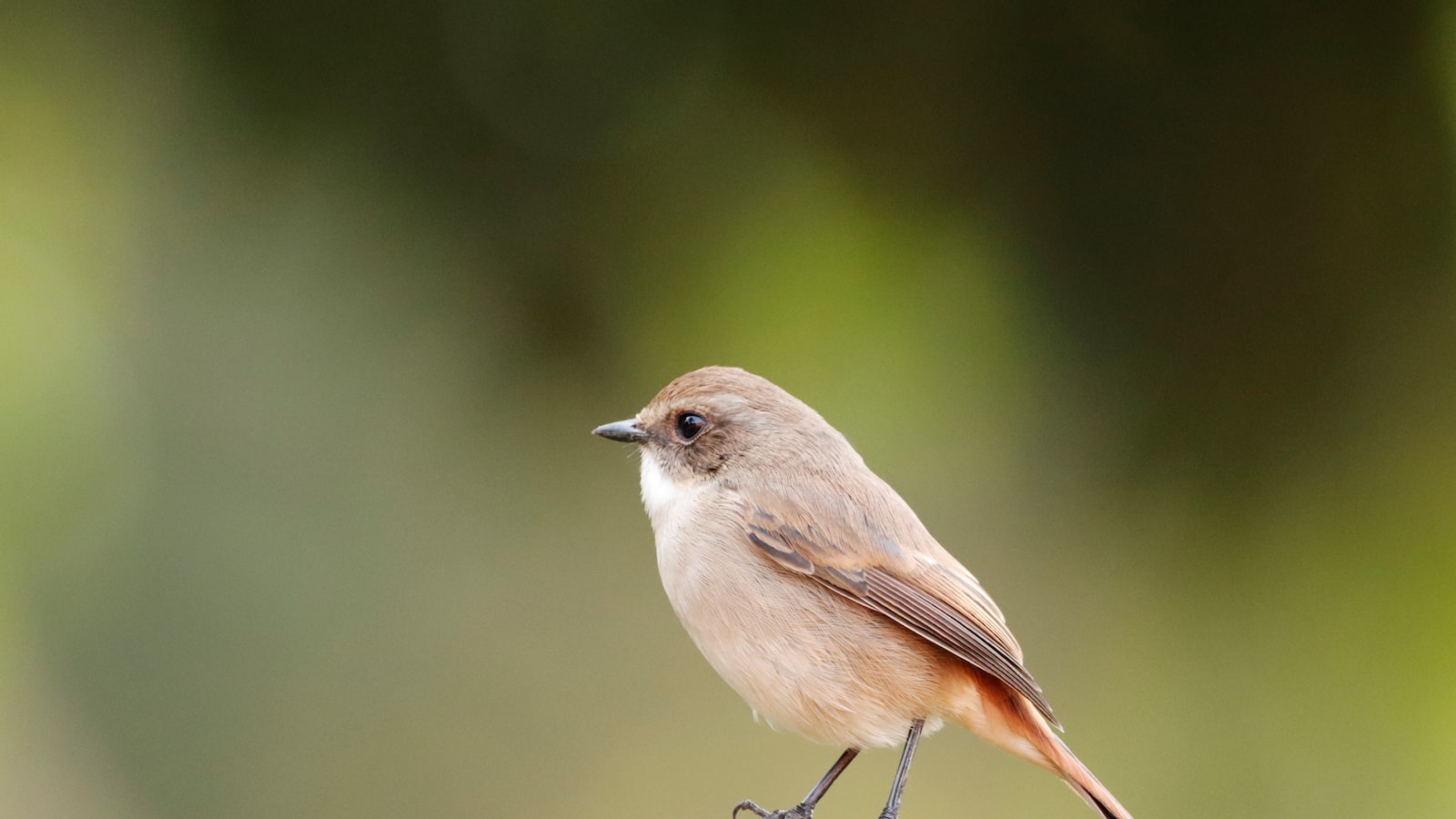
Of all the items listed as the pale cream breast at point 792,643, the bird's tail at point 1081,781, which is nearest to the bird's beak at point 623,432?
the pale cream breast at point 792,643

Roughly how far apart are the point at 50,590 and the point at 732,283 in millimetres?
2600

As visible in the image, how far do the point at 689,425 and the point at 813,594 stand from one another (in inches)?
19.3

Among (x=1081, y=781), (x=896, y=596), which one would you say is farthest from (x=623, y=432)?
(x=1081, y=781)

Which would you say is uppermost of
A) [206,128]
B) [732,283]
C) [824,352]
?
[206,128]

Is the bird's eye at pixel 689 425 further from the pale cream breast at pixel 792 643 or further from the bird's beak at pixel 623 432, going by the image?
the pale cream breast at pixel 792 643

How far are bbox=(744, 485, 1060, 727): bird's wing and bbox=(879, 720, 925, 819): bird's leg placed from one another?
0.21 meters

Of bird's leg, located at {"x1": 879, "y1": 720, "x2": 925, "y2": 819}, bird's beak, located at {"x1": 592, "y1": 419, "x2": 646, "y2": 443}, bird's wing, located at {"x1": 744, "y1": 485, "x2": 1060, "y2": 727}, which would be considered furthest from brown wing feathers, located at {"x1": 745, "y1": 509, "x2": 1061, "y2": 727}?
bird's beak, located at {"x1": 592, "y1": 419, "x2": 646, "y2": 443}

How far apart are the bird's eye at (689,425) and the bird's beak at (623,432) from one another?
87 mm

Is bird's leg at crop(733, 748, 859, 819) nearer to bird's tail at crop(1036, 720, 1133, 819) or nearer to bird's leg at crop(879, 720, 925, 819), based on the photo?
bird's leg at crop(879, 720, 925, 819)

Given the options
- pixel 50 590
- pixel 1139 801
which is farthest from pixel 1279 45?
pixel 50 590

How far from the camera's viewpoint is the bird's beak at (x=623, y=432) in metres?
2.92

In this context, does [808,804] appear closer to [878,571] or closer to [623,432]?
[878,571]

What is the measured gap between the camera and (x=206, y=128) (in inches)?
178

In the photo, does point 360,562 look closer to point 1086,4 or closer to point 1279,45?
point 1086,4
